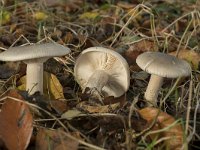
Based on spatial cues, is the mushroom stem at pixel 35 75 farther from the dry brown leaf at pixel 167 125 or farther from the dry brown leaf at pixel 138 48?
the dry brown leaf at pixel 138 48

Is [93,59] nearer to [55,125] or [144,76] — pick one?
[144,76]

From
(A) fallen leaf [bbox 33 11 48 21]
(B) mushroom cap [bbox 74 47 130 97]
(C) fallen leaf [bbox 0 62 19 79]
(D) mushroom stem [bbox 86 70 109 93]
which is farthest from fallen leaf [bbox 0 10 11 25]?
(D) mushroom stem [bbox 86 70 109 93]

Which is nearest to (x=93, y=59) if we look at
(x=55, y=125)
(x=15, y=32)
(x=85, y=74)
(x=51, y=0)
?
(x=85, y=74)

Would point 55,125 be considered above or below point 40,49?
below

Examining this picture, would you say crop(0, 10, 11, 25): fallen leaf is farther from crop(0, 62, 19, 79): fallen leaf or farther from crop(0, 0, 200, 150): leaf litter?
crop(0, 62, 19, 79): fallen leaf

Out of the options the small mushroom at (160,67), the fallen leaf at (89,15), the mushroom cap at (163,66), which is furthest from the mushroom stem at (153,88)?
the fallen leaf at (89,15)

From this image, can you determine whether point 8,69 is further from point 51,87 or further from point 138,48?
point 138,48
